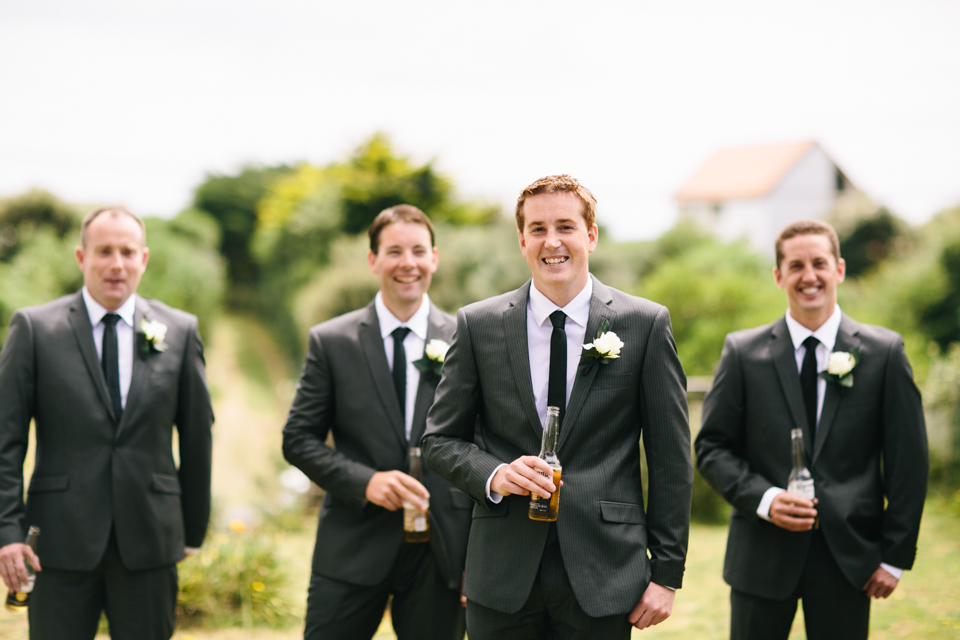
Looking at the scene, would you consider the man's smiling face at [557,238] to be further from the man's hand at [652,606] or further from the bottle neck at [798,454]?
the bottle neck at [798,454]

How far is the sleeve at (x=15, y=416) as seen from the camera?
3201 mm

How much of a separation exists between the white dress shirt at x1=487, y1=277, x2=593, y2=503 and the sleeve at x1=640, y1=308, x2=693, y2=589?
0.24 meters

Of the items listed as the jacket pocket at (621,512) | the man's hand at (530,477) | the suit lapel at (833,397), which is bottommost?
the jacket pocket at (621,512)

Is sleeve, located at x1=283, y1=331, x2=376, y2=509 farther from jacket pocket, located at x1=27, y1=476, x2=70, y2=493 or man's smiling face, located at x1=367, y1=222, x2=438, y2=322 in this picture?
jacket pocket, located at x1=27, y1=476, x2=70, y2=493

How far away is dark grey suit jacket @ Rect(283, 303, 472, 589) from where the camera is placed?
130 inches

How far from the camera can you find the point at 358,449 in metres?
3.49

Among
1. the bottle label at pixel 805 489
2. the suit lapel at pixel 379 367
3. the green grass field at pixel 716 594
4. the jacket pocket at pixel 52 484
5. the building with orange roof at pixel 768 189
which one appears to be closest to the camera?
the bottle label at pixel 805 489

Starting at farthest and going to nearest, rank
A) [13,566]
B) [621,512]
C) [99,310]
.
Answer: [99,310] → [13,566] → [621,512]

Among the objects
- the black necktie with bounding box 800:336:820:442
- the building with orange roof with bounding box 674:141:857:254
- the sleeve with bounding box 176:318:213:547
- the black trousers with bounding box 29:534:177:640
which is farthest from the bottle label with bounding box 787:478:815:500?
the building with orange roof with bounding box 674:141:857:254

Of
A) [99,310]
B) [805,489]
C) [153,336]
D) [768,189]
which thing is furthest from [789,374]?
[768,189]

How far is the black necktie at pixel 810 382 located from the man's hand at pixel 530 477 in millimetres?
1559

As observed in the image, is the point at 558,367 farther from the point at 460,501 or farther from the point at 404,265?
the point at 404,265

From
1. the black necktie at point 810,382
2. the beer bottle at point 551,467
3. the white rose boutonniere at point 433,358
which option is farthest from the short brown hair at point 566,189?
the black necktie at point 810,382

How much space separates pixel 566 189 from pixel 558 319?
46cm
